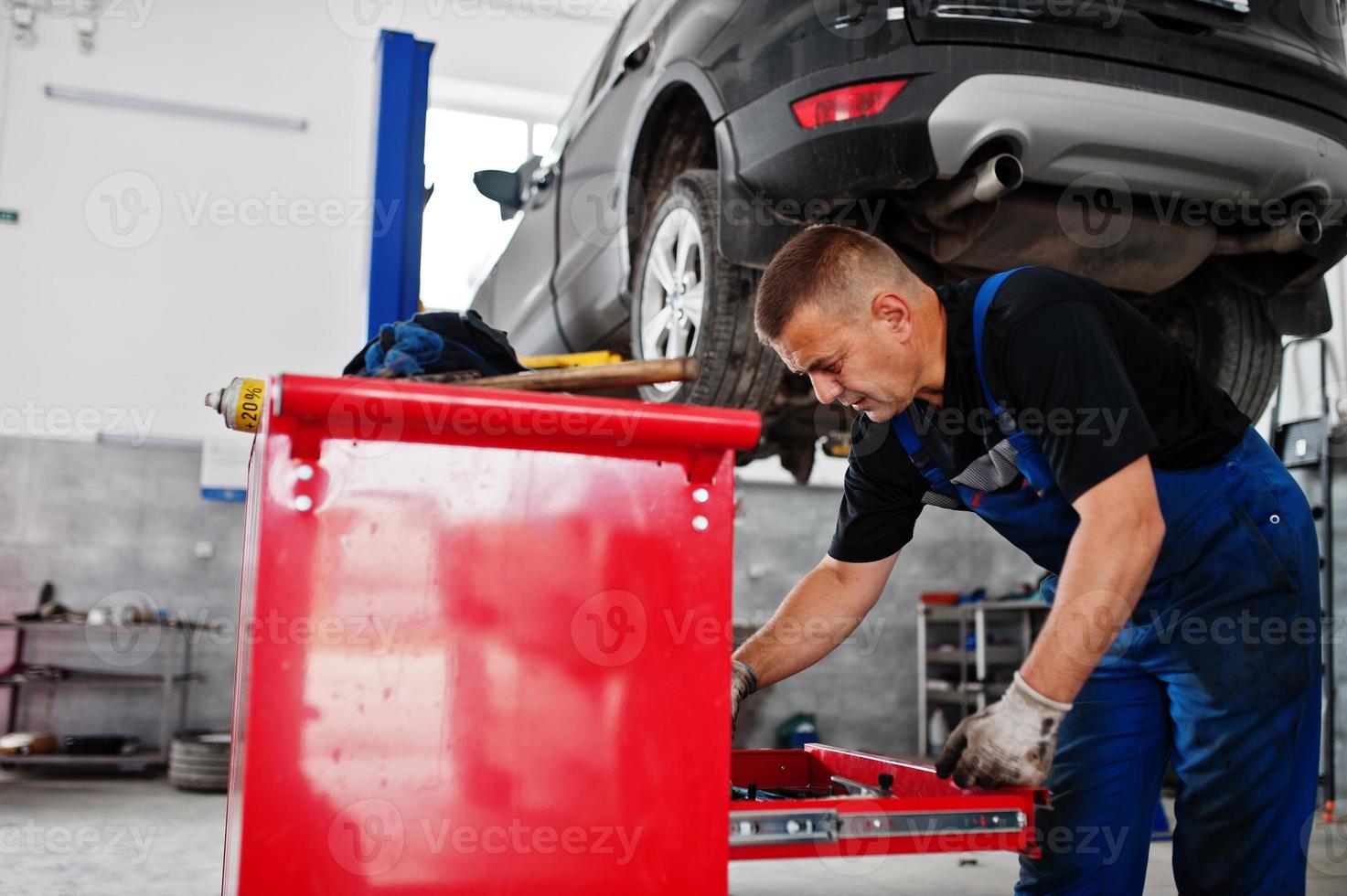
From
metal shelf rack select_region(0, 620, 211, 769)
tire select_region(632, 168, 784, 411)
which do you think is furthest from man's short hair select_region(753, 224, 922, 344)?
metal shelf rack select_region(0, 620, 211, 769)

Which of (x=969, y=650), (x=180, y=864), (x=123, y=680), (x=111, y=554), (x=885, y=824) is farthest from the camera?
(x=969, y=650)

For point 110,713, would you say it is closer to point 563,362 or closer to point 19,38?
point 19,38

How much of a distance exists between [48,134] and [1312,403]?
7714 millimetres

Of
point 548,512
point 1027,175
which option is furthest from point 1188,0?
point 548,512

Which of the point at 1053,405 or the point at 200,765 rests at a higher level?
the point at 1053,405

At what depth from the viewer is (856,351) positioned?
1.26 meters

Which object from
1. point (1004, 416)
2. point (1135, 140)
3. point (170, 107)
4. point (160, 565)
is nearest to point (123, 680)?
point (160, 565)

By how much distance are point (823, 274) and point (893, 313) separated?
0.32 ft

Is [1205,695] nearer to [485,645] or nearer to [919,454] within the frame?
[919,454]

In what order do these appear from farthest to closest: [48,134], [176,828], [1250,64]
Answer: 1. [48,134]
2. [176,828]
3. [1250,64]

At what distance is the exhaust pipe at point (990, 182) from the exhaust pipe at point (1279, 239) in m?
0.69

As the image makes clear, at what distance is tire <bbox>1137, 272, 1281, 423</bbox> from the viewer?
2623 mm

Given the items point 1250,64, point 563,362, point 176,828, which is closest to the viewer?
point 1250,64

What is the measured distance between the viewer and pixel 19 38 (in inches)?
265
